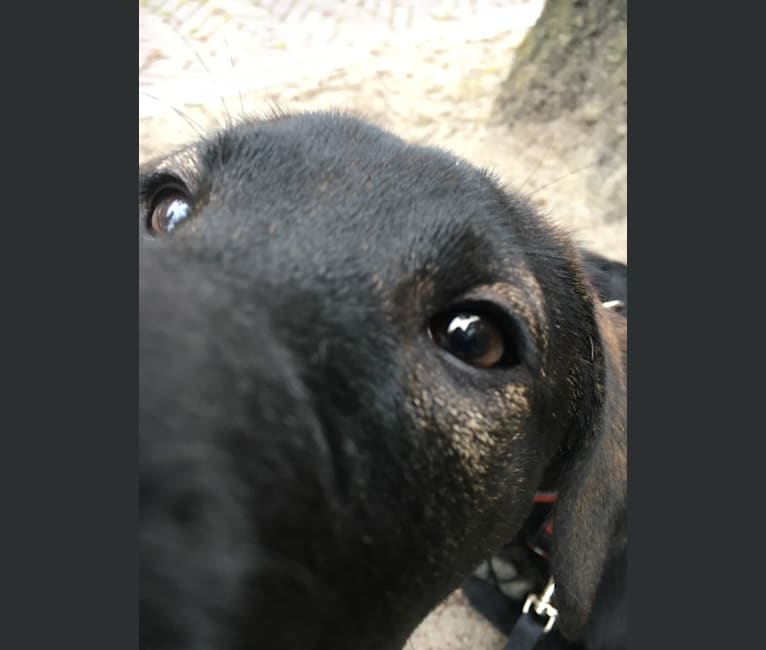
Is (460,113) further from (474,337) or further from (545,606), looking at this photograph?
(474,337)

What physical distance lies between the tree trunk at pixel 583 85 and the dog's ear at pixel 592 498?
3.90 metres

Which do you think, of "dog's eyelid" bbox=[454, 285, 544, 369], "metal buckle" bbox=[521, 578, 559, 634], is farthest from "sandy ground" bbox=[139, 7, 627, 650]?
"dog's eyelid" bbox=[454, 285, 544, 369]

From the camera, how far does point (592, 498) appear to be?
263cm

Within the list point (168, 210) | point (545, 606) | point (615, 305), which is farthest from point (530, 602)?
point (168, 210)

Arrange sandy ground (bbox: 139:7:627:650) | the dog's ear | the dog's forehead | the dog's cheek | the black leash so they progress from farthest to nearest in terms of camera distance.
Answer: sandy ground (bbox: 139:7:627:650), the black leash, the dog's ear, the dog's cheek, the dog's forehead

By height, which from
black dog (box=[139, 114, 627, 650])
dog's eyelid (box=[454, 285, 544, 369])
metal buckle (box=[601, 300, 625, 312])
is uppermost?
metal buckle (box=[601, 300, 625, 312])

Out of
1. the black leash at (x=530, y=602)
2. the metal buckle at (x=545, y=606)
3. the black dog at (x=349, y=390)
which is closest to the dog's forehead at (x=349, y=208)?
the black dog at (x=349, y=390)

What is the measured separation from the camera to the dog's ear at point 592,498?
8.64 ft

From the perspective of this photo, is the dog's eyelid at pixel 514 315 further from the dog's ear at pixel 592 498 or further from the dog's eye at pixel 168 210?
the dog's eye at pixel 168 210

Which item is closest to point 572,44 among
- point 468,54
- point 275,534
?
point 468,54

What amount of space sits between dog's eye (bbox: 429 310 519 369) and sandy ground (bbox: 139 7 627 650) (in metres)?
3.84

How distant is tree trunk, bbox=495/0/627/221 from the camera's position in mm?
6266

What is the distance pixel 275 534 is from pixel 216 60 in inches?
247

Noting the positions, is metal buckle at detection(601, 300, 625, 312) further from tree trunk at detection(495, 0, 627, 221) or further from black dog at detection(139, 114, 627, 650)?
tree trunk at detection(495, 0, 627, 221)
